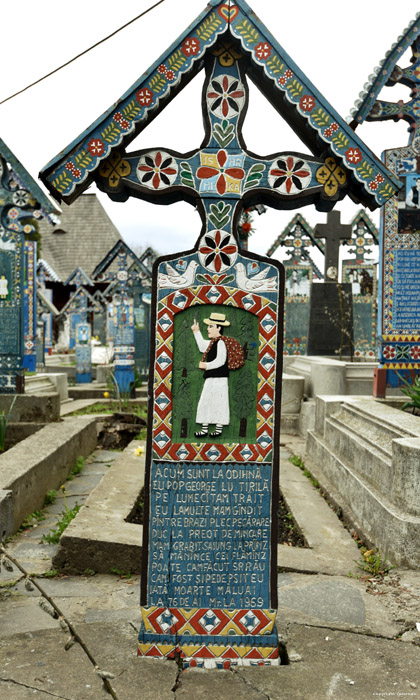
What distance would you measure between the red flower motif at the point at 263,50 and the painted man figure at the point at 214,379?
1263 mm

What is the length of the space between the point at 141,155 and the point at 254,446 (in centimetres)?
151

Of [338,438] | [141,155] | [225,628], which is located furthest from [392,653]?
[338,438]

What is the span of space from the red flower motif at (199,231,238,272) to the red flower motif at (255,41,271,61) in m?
0.85

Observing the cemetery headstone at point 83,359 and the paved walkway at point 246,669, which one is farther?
the cemetery headstone at point 83,359

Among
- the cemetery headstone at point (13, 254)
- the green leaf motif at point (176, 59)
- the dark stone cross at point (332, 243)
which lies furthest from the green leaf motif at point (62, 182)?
the dark stone cross at point (332, 243)

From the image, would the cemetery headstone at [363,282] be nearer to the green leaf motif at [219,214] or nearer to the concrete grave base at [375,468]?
the concrete grave base at [375,468]

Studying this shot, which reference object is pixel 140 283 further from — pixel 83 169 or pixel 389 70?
pixel 83 169

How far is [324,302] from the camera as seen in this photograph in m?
13.7

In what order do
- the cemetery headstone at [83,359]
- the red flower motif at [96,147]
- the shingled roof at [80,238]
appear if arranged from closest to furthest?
1. the red flower motif at [96,147]
2. the cemetery headstone at [83,359]
3. the shingled roof at [80,238]

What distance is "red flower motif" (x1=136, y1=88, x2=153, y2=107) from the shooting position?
2.84 metres

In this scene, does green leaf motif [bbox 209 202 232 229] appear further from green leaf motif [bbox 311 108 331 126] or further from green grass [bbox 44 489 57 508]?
green grass [bbox 44 489 57 508]

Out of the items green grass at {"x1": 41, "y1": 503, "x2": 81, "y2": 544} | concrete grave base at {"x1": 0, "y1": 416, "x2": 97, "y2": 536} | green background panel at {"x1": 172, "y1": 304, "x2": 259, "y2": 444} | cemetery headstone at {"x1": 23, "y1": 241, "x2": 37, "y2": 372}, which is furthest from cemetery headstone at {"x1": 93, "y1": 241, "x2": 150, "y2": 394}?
green background panel at {"x1": 172, "y1": 304, "x2": 259, "y2": 444}

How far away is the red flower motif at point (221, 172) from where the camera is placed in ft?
9.57

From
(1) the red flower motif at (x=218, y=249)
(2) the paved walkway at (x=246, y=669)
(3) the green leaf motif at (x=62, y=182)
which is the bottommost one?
(2) the paved walkway at (x=246, y=669)
